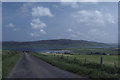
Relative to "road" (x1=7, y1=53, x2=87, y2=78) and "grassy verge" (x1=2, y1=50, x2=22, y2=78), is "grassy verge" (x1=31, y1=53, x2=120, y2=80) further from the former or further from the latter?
"grassy verge" (x1=2, y1=50, x2=22, y2=78)

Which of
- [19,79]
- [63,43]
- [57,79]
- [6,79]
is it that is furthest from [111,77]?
[63,43]

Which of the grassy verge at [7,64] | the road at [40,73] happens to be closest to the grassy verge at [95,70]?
the road at [40,73]

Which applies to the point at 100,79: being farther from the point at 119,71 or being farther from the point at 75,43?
the point at 75,43

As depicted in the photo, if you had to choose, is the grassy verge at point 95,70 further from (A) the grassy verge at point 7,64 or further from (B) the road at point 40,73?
(A) the grassy verge at point 7,64

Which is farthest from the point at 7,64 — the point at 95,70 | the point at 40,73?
the point at 95,70

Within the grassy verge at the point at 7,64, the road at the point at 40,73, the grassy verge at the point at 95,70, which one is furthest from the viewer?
the grassy verge at the point at 7,64

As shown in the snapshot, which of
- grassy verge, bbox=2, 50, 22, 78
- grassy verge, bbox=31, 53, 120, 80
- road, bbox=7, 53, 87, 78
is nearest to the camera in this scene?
grassy verge, bbox=31, 53, 120, 80

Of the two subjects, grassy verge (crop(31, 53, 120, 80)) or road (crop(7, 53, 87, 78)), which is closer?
grassy verge (crop(31, 53, 120, 80))

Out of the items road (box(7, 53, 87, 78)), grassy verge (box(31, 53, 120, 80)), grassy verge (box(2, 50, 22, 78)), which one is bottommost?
grassy verge (box(2, 50, 22, 78))

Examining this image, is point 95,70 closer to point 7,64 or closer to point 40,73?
point 40,73

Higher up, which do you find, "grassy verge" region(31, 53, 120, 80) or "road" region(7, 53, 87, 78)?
"grassy verge" region(31, 53, 120, 80)

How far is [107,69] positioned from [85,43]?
165m

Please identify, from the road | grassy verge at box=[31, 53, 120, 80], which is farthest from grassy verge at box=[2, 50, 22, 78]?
grassy verge at box=[31, 53, 120, 80]

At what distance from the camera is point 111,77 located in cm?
1149
